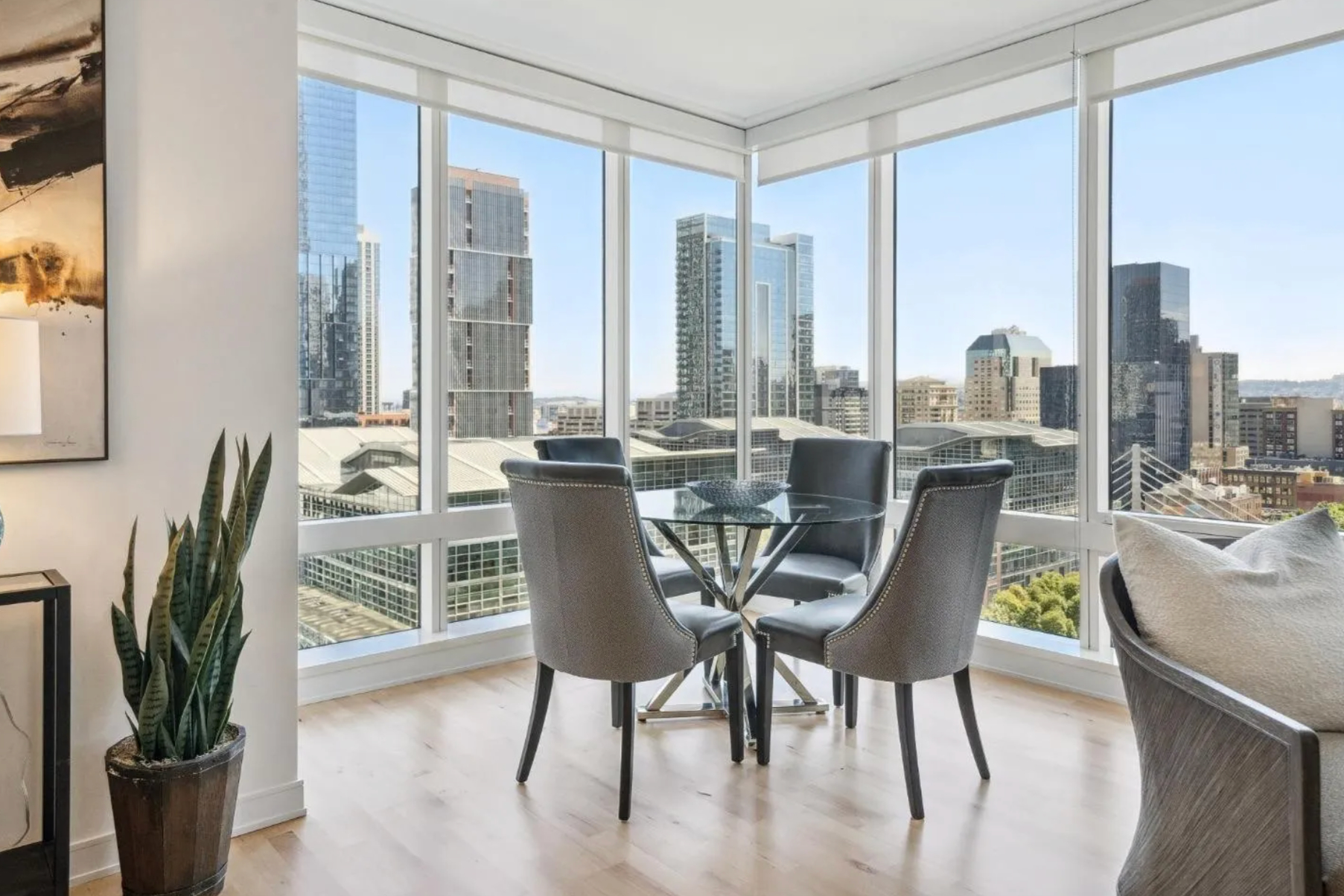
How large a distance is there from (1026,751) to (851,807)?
0.79 m

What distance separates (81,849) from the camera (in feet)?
6.90

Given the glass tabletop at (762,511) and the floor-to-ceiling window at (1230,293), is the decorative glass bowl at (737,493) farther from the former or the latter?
the floor-to-ceiling window at (1230,293)

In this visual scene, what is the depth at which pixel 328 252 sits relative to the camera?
346 centimetres

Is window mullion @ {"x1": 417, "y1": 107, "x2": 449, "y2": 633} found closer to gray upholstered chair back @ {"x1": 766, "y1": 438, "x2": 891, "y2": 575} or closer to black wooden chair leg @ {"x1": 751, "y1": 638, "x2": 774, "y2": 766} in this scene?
gray upholstered chair back @ {"x1": 766, "y1": 438, "x2": 891, "y2": 575}

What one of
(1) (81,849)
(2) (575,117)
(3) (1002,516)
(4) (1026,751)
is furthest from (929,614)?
(2) (575,117)

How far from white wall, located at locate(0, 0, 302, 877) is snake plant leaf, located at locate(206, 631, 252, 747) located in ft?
0.94

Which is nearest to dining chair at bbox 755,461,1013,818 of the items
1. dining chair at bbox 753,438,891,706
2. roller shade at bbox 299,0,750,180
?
dining chair at bbox 753,438,891,706

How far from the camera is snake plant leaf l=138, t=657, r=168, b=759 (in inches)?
74.4

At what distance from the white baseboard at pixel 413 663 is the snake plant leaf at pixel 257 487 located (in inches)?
58.7

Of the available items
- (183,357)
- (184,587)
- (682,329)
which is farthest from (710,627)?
(682,329)

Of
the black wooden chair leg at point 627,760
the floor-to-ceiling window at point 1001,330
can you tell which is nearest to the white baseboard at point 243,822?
the black wooden chair leg at point 627,760

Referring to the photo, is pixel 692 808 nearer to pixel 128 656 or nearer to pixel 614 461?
pixel 128 656

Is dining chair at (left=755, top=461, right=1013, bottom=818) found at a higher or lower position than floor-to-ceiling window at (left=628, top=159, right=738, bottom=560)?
lower

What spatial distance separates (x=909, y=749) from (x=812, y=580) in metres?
1.03
